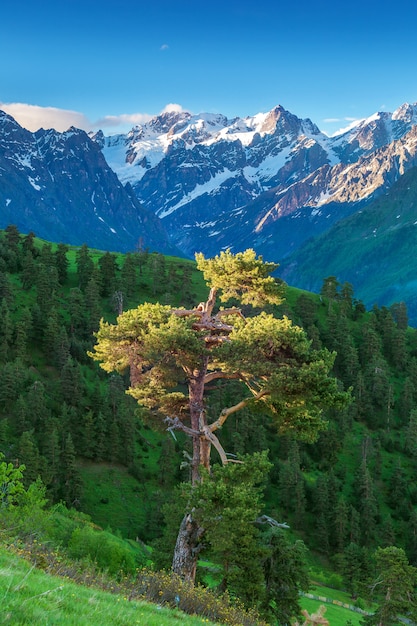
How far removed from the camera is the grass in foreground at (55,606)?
9250 mm

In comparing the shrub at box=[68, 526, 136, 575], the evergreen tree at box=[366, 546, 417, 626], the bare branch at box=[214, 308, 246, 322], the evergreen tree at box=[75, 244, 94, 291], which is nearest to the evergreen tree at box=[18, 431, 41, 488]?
the shrub at box=[68, 526, 136, 575]

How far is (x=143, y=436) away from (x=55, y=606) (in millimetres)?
101166

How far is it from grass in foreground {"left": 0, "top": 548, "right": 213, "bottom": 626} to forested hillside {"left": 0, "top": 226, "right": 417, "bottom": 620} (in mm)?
51433

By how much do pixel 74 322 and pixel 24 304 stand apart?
12914mm

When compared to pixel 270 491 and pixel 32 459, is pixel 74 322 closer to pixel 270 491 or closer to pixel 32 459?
pixel 32 459

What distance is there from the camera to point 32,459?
73.6m

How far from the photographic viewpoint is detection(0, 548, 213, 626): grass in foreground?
9250 millimetres

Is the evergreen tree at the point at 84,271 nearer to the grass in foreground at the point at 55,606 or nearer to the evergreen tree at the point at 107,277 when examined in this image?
the evergreen tree at the point at 107,277

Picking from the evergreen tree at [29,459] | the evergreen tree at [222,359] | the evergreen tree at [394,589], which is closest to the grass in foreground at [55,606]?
the evergreen tree at [222,359]

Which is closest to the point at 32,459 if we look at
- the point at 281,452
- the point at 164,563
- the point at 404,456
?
the point at 164,563

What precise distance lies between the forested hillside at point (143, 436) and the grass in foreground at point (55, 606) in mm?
51433

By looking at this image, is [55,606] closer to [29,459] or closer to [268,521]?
[268,521]

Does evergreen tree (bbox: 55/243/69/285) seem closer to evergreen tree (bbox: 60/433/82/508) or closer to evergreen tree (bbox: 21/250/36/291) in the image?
evergreen tree (bbox: 21/250/36/291)

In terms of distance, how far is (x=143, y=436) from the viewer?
10862 cm
